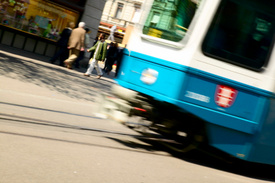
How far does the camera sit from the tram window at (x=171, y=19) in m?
5.77

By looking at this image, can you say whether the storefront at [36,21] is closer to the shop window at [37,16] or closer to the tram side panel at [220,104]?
the shop window at [37,16]

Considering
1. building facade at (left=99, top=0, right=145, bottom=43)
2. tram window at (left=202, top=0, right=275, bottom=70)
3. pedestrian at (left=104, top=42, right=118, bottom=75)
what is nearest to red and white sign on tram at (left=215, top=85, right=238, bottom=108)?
tram window at (left=202, top=0, right=275, bottom=70)

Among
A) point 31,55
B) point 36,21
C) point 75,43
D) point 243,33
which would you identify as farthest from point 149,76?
point 36,21

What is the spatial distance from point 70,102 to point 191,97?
3850mm

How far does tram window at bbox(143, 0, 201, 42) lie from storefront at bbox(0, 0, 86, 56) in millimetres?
10848

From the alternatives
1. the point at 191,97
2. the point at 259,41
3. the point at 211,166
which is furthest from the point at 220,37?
the point at 211,166

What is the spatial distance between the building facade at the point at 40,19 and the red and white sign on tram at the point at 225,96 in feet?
39.0

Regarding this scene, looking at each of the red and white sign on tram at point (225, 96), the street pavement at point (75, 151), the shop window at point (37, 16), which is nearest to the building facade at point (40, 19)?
the shop window at point (37, 16)

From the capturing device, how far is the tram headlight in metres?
5.99

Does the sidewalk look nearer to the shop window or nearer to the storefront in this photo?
the storefront

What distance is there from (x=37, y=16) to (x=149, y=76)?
11617 mm

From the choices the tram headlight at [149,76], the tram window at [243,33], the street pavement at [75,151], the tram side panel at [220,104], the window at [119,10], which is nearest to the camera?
the street pavement at [75,151]

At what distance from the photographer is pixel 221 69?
569 cm

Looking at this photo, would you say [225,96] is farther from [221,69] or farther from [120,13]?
[120,13]
